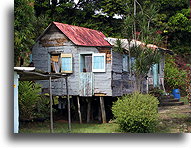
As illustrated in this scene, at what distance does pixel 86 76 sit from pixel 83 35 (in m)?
1.42

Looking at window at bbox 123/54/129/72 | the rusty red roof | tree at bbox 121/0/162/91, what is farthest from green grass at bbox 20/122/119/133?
the rusty red roof

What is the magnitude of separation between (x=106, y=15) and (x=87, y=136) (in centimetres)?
451

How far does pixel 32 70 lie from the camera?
796 centimetres

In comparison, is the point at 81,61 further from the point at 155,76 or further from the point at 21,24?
the point at 155,76

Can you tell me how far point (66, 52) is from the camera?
12.0 meters

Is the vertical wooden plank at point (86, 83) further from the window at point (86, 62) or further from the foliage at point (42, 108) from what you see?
the foliage at point (42, 108)

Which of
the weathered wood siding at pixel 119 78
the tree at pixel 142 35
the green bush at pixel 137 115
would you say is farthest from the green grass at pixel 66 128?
the weathered wood siding at pixel 119 78

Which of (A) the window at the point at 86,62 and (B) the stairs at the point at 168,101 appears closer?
(A) the window at the point at 86,62

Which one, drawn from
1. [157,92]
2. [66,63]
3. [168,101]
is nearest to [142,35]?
[66,63]

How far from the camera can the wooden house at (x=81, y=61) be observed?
458 inches

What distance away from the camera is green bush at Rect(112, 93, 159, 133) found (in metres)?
8.54

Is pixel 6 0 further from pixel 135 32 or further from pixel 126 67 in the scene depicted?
pixel 126 67

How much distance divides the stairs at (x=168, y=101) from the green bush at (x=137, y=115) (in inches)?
189

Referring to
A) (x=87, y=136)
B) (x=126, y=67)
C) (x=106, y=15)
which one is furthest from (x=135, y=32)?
(x=87, y=136)
